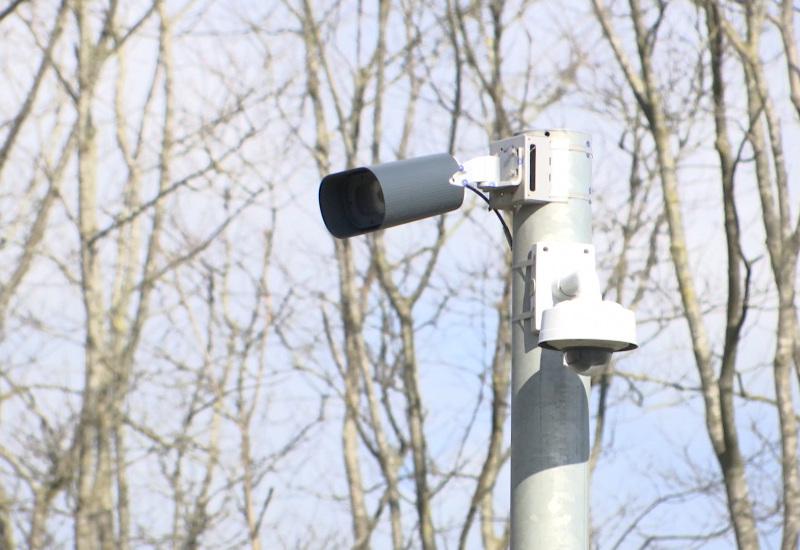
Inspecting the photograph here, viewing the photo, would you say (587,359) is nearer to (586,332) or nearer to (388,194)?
(586,332)

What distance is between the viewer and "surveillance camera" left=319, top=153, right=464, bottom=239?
3.44 m

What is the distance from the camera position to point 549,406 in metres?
3.25

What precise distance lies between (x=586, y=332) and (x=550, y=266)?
1.01 feet

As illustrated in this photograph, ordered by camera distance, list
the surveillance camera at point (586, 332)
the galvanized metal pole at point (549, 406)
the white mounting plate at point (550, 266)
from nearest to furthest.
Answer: the surveillance camera at point (586, 332) → the galvanized metal pole at point (549, 406) → the white mounting plate at point (550, 266)

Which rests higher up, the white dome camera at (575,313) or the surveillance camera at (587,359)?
the white dome camera at (575,313)

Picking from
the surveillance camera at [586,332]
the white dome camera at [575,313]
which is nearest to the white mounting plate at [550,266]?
the white dome camera at [575,313]

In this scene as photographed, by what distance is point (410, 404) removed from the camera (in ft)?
39.1

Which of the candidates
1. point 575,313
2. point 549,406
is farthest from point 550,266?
point 549,406

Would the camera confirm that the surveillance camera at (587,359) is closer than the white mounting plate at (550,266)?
Yes

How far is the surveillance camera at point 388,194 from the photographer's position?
3.44m

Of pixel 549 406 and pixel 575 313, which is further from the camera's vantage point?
pixel 549 406

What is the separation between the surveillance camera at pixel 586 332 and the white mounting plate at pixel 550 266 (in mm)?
101

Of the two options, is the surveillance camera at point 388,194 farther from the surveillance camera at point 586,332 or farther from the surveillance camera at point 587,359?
the surveillance camera at point 587,359

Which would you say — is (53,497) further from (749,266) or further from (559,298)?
(559,298)
